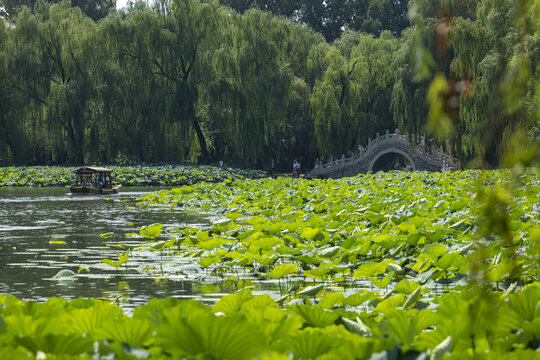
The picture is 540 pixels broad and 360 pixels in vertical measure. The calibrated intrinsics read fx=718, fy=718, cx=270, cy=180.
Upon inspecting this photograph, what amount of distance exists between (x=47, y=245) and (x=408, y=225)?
4.02 metres

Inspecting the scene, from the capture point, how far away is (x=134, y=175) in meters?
23.9

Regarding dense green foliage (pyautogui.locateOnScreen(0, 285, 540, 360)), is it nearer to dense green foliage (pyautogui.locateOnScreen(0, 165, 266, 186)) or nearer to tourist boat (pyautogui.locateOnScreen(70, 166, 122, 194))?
tourist boat (pyautogui.locateOnScreen(70, 166, 122, 194))

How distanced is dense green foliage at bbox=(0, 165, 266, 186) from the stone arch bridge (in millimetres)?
5643

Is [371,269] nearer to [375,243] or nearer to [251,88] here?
[375,243]

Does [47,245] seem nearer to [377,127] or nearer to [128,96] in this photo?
[128,96]

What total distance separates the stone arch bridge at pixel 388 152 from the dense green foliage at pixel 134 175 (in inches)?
222

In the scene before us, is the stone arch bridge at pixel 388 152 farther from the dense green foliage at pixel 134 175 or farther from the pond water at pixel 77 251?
the pond water at pixel 77 251

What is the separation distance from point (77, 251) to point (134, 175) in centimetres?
1702

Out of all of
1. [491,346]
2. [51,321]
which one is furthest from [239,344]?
[491,346]

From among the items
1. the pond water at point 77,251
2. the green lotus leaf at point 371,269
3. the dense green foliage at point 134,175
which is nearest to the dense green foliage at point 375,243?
the green lotus leaf at point 371,269

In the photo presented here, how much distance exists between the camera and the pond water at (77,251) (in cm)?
475

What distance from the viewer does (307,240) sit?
614 centimetres

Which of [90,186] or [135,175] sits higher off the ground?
[135,175]

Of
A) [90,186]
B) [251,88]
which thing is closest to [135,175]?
[90,186]
